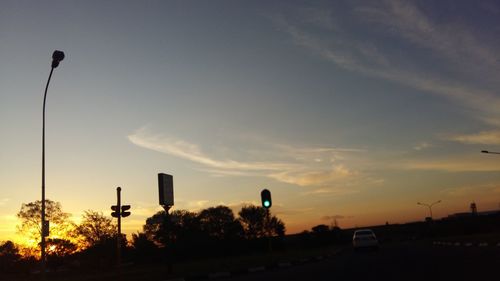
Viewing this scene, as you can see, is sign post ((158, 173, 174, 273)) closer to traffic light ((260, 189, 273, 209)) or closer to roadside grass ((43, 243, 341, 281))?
roadside grass ((43, 243, 341, 281))

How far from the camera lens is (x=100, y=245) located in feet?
205

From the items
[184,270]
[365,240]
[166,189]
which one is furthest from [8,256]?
[166,189]

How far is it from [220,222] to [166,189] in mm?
70238

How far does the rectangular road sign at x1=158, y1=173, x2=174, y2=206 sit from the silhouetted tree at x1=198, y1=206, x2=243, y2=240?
66.8 m

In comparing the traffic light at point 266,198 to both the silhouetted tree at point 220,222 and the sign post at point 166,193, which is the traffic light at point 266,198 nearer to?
the sign post at point 166,193

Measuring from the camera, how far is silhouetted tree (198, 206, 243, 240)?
304ft

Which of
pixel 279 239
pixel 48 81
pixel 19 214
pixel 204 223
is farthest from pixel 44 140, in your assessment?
pixel 204 223

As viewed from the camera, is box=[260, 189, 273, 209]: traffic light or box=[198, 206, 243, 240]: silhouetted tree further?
box=[198, 206, 243, 240]: silhouetted tree

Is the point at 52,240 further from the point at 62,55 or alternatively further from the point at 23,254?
the point at 62,55

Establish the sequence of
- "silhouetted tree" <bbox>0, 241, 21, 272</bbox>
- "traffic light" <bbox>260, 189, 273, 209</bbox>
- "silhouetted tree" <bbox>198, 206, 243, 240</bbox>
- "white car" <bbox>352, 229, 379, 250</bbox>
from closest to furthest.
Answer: "traffic light" <bbox>260, 189, 273, 209</bbox>, "white car" <bbox>352, 229, 379, 250</bbox>, "silhouetted tree" <bbox>0, 241, 21, 272</bbox>, "silhouetted tree" <bbox>198, 206, 243, 240</bbox>

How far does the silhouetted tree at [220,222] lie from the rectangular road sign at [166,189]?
66.8 m

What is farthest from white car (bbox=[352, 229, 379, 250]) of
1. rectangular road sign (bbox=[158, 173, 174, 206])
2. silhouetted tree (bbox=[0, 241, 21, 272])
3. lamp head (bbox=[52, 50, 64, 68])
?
silhouetted tree (bbox=[0, 241, 21, 272])

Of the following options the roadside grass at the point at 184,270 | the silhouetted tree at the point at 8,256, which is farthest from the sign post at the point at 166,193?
the silhouetted tree at the point at 8,256

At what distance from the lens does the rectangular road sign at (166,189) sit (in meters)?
24.7
